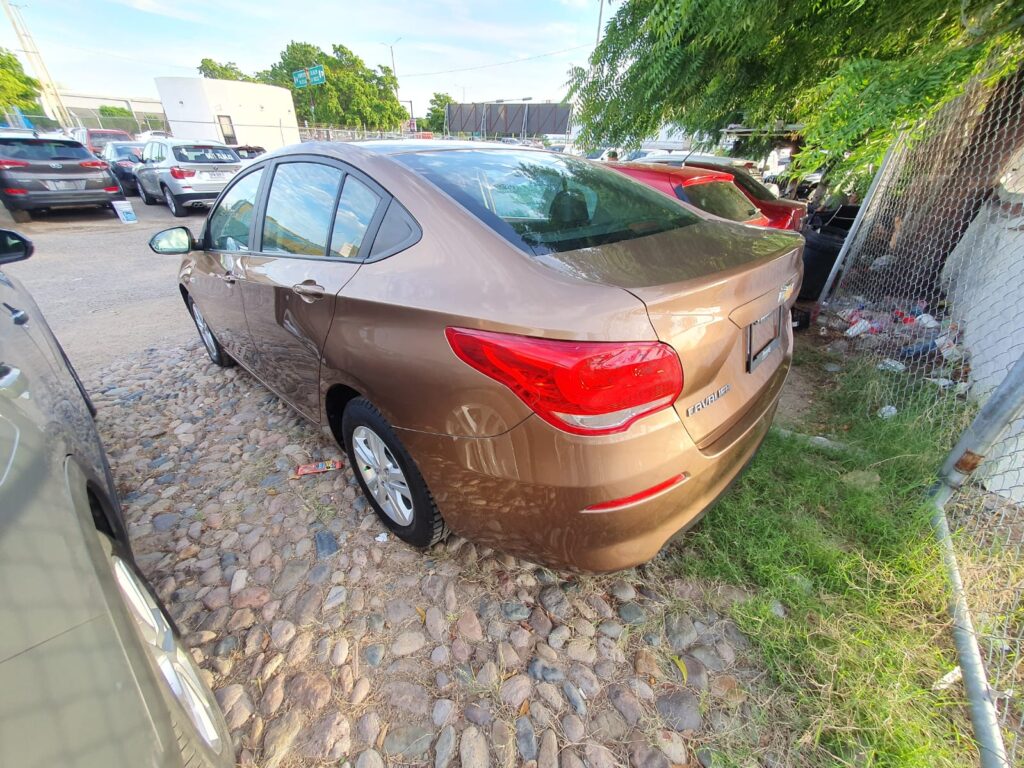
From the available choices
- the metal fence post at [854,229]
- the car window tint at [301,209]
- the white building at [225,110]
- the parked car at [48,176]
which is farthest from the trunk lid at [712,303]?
the white building at [225,110]

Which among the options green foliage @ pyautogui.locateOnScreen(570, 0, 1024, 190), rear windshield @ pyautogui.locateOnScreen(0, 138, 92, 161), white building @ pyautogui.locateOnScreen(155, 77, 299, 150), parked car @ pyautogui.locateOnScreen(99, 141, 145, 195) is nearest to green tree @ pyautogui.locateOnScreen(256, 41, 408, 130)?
white building @ pyautogui.locateOnScreen(155, 77, 299, 150)

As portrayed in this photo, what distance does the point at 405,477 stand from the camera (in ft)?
6.08

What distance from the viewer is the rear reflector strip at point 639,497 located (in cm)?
137

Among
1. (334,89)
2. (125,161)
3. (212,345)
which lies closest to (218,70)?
(334,89)

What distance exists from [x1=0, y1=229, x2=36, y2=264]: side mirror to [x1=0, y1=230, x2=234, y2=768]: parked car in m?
1.32

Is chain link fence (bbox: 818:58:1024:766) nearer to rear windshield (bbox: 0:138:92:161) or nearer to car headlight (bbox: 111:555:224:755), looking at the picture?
car headlight (bbox: 111:555:224:755)

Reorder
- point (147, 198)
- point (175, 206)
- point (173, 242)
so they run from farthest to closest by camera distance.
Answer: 1. point (147, 198)
2. point (175, 206)
3. point (173, 242)

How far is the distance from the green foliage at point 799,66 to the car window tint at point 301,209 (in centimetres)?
271

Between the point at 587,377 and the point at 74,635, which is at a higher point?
the point at 587,377

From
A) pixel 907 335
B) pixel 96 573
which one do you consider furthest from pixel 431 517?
pixel 907 335

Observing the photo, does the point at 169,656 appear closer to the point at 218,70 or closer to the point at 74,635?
the point at 74,635

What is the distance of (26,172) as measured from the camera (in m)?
8.77

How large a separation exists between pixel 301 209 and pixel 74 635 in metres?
1.98

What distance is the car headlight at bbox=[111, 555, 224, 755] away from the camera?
1010mm
